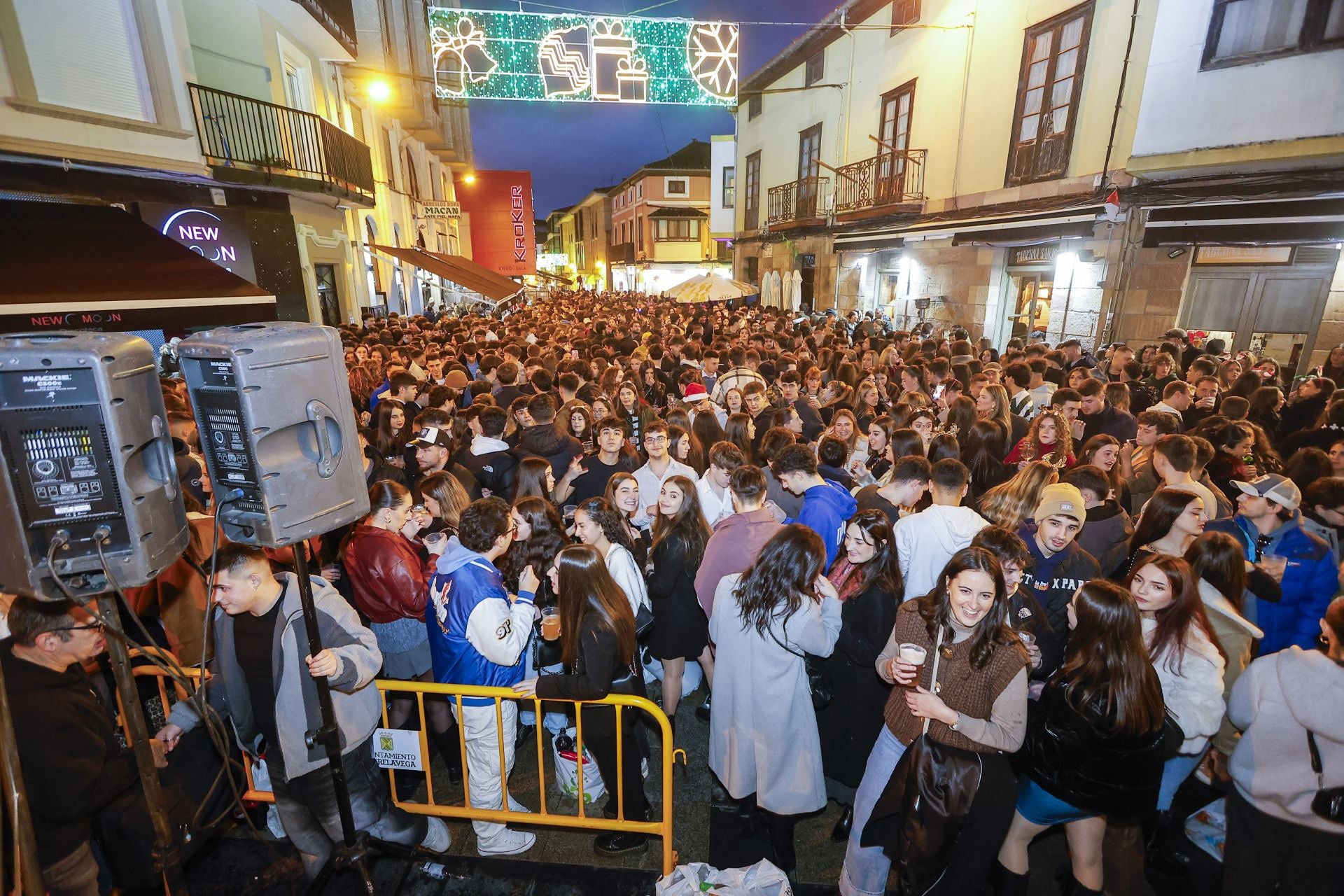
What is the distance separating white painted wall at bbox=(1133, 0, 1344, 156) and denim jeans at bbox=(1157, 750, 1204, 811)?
10.2 metres

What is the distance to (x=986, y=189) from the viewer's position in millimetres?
14344

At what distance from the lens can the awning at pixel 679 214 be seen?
2010 inches

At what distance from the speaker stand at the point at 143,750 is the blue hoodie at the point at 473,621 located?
1192 mm

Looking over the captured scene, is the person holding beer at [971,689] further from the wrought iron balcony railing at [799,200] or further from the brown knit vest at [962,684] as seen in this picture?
the wrought iron balcony railing at [799,200]

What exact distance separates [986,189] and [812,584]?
14.9 meters

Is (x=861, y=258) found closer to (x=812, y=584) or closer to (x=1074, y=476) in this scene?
(x=1074, y=476)

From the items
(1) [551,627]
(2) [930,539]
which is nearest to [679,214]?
(2) [930,539]

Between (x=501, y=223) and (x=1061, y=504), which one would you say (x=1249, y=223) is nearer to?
(x=1061, y=504)

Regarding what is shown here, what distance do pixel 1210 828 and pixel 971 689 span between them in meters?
2.18

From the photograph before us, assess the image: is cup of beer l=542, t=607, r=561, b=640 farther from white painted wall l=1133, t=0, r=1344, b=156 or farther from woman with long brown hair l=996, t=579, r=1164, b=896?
white painted wall l=1133, t=0, r=1344, b=156

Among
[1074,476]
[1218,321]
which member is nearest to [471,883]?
[1074,476]

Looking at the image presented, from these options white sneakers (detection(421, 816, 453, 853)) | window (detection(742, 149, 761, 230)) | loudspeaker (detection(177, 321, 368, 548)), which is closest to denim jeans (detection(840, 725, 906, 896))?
white sneakers (detection(421, 816, 453, 853))

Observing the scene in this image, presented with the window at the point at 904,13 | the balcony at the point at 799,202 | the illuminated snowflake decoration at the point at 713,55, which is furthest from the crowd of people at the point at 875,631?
the balcony at the point at 799,202

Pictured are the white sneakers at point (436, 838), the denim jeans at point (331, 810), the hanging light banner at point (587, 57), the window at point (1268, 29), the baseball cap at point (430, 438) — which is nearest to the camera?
the denim jeans at point (331, 810)
